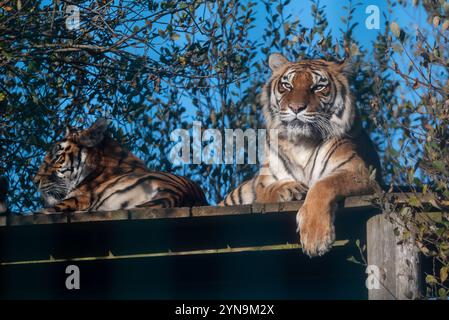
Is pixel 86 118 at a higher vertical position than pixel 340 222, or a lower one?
higher

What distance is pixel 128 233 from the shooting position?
534 centimetres

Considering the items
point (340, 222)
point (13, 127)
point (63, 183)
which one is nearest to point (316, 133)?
point (340, 222)

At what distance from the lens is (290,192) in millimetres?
5750

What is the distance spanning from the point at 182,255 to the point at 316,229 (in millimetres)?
1008

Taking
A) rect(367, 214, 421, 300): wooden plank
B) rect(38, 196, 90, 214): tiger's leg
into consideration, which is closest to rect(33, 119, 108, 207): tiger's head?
rect(38, 196, 90, 214): tiger's leg

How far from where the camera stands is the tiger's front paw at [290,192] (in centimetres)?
571

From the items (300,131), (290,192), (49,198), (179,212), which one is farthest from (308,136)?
(49,198)

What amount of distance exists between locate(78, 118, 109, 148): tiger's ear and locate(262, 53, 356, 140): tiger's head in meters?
1.10

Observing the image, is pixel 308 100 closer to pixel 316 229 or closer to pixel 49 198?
pixel 316 229

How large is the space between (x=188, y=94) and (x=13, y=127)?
1.83m

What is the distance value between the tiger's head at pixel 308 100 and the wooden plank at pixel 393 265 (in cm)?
131

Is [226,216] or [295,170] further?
[295,170]

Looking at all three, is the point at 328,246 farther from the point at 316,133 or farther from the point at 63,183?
the point at 63,183

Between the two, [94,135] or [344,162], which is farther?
[94,135]
